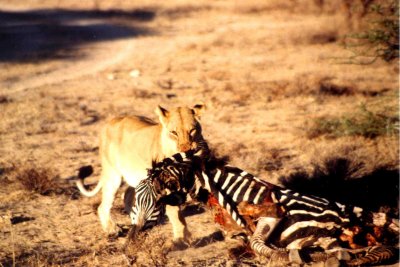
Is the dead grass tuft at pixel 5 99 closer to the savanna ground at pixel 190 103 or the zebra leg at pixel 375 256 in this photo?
the savanna ground at pixel 190 103

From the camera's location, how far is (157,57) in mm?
21516

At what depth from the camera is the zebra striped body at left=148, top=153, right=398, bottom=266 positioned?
568 centimetres

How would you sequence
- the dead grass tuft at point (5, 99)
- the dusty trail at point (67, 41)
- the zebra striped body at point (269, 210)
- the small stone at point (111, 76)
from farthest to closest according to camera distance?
the dusty trail at point (67, 41)
the small stone at point (111, 76)
the dead grass tuft at point (5, 99)
the zebra striped body at point (269, 210)

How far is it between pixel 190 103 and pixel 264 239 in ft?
29.8

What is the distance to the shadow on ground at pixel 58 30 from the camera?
72.0 ft

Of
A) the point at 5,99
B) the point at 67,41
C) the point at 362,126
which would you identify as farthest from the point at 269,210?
the point at 67,41

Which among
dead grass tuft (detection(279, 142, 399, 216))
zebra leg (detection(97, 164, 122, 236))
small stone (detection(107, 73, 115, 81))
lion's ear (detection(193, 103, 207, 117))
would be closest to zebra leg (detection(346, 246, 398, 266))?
dead grass tuft (detection(279, 142, 399, 216))

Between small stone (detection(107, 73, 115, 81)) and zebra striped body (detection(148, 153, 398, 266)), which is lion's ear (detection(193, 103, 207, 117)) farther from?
small stone (detection(107, 73, 115, 81))

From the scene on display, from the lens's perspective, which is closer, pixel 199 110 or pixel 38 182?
pixel 199 110

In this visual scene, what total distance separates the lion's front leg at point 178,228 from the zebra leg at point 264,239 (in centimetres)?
85

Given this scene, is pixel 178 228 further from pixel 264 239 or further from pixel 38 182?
pixel 38 182

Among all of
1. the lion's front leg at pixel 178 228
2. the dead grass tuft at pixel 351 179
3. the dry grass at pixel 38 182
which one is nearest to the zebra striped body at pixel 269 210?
the lion's front leg at pixel 178 228

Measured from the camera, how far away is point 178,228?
20.1ft

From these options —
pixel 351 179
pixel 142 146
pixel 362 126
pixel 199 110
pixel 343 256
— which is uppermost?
pixel 199 110
